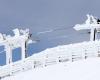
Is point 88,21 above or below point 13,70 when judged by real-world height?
above

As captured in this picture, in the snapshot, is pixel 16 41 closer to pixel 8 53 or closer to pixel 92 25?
pixel 8 53


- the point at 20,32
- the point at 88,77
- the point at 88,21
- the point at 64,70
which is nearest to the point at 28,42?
the point at 20,32

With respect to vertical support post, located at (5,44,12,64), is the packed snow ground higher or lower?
lower

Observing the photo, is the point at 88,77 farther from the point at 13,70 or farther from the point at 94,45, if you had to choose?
the point at 13,70

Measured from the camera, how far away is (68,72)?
31578 millimetres

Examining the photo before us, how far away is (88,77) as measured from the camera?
97.3 ft

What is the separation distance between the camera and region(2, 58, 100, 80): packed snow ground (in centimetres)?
3034

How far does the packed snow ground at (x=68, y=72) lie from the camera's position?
99.6ft

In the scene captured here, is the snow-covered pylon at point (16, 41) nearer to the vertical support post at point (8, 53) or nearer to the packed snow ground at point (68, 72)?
the vertical support post at point (8, 53)

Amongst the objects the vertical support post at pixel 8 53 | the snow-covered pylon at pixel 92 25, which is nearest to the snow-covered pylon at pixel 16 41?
the vertical support post at pixel 8 53

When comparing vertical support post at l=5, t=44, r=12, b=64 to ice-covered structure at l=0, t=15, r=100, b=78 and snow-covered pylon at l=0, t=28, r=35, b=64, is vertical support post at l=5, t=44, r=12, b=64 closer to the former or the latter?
snow-covered pylon at l=0, t=28, r=35, b=64

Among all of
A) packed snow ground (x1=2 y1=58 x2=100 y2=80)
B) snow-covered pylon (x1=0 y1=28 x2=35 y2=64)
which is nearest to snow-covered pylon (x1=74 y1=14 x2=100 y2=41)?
snow-covered pylon (x1=0 y1=28 x2=35 y2=64)

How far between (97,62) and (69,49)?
223cm

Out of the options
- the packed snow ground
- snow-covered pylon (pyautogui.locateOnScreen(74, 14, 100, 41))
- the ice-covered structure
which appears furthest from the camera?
snow-covered pylon (pyautogui.locateOnScreen(74, 14, 100, 41))
